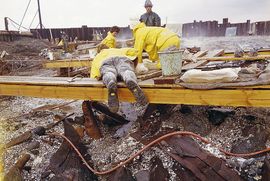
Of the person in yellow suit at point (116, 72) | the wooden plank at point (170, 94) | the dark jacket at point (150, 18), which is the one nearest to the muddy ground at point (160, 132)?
the person in yellow suit at point (116, 72)

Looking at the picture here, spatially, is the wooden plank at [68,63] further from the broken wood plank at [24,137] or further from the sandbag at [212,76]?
the sandbag at [212,76]

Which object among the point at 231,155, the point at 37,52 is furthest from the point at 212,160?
the point at 37,52

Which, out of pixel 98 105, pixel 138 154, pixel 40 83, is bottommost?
pixel 138 154

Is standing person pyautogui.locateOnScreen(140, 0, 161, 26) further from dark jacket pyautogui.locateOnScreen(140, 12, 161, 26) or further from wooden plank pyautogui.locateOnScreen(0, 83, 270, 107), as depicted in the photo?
wooden plank pyautogui.locateOnScreen(0, 83, 270, 107)

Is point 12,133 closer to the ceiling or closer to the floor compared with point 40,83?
closer to the floor

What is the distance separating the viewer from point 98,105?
538cm

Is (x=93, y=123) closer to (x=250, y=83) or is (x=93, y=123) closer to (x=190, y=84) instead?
(x=190, y=84)

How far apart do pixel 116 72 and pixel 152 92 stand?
82 centimetres

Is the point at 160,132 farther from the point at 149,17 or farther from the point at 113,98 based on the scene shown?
the point at 149,17

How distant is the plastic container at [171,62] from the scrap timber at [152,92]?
0.34 m

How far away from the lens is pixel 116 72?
4.56 m

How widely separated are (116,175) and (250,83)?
2319 mm

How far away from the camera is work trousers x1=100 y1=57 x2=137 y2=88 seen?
414 centimetres

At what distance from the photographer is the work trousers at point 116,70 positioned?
4.14 m
